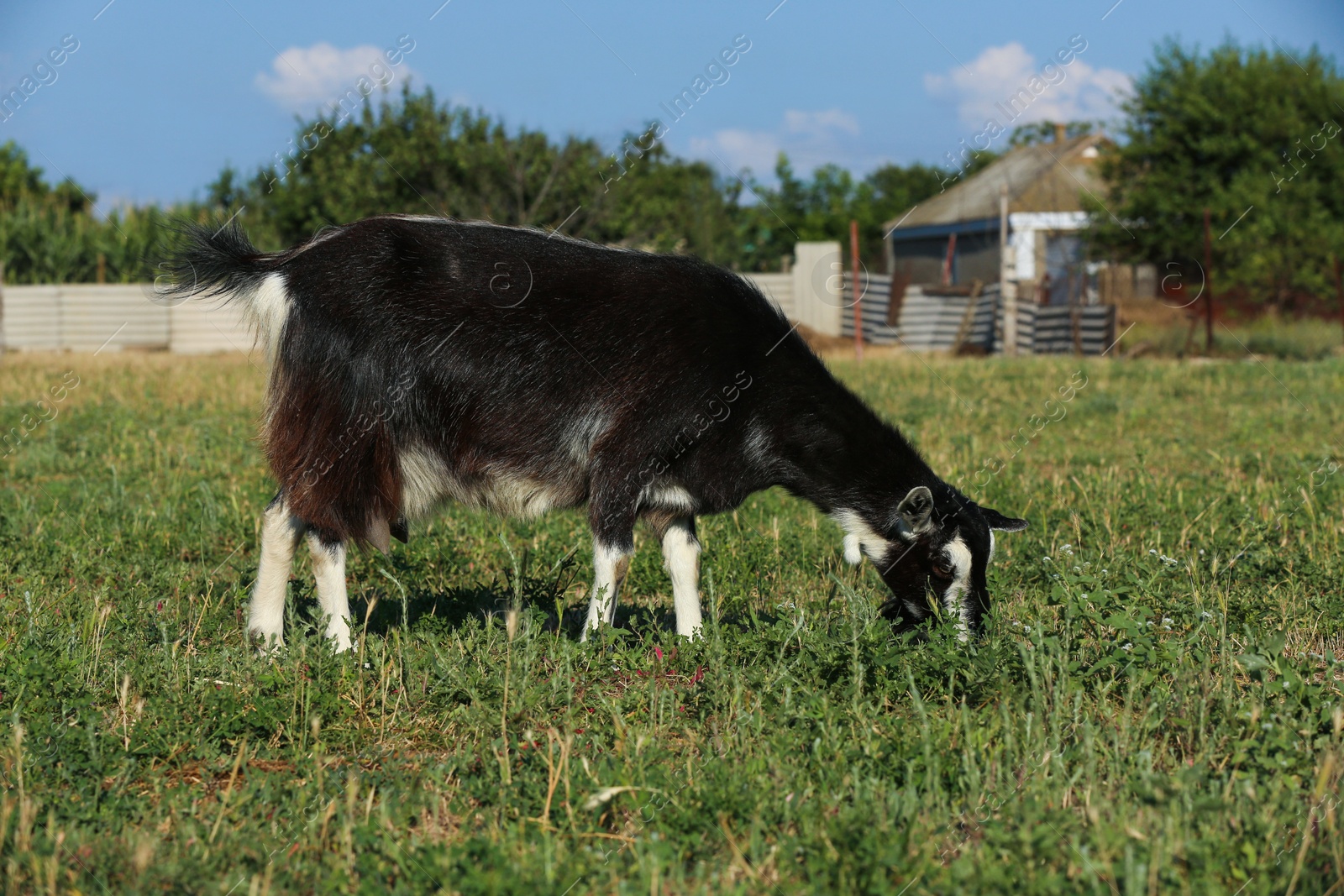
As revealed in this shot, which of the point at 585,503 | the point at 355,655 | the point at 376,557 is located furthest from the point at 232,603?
the point at 585,503

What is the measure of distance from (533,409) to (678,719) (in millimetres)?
1528

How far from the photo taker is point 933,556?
4.93m

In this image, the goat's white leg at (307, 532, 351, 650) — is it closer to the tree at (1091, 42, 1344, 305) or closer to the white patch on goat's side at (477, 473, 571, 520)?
the white patch on goat's side at (477, 473, 571, 520)

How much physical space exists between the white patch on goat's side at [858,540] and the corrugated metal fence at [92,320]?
78.9ft

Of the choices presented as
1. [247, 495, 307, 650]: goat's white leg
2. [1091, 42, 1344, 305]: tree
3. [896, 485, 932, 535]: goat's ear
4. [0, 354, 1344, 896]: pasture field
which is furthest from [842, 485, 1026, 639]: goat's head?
[1091, 42, 1344, 305]: tree

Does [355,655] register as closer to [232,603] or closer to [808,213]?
[232,603]

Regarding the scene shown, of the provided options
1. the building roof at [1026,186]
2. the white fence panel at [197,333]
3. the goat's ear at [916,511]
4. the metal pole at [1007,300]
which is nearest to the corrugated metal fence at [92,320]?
the white fence panel at [197,333]

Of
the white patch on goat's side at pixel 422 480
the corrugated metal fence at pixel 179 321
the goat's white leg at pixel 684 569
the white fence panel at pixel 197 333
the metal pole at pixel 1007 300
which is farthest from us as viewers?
the white fence panel at pixel 197 333

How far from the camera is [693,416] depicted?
198 inches

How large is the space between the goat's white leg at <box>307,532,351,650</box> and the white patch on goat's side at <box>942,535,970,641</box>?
2503 mm

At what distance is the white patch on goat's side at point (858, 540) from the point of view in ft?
16.8

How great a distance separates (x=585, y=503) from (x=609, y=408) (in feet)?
1.61

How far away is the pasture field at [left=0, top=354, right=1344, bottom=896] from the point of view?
307cm

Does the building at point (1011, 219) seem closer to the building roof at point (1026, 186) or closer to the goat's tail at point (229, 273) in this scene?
the building roof at point (1026, 186)
